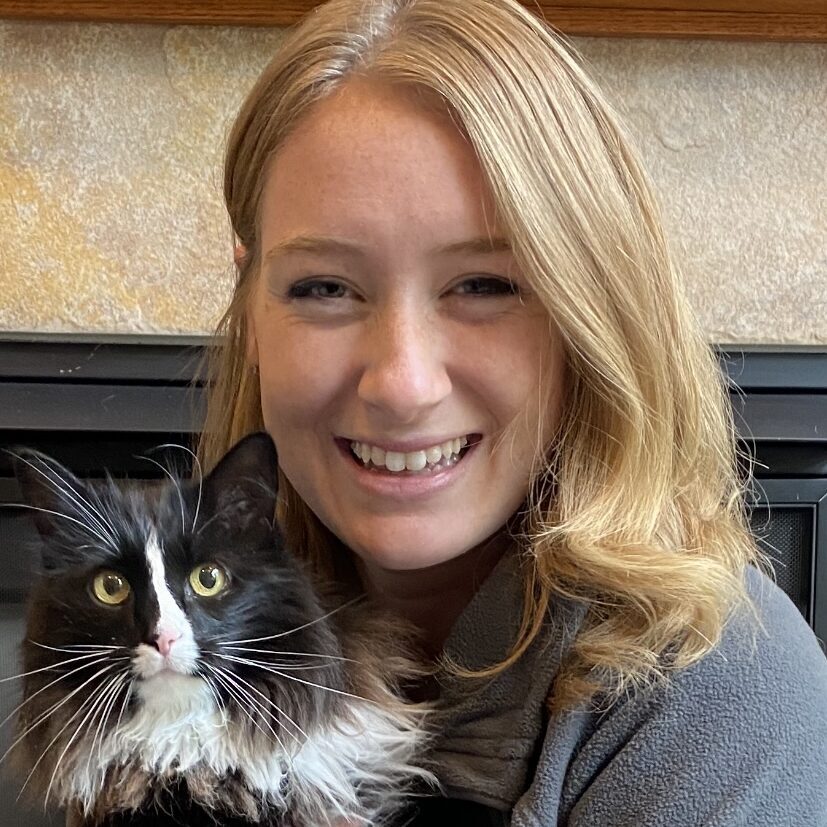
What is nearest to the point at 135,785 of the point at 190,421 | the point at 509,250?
the point at 509,250

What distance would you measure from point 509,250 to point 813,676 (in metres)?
0.49

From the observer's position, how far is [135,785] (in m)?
0.82

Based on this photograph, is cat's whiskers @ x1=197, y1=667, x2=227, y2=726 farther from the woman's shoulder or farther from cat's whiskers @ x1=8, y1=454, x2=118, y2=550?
the woman's shoulder

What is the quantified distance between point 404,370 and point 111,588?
1.07 ft

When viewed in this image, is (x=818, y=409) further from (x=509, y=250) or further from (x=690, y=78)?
(x=509, y=250)

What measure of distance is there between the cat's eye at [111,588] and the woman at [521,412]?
26cm

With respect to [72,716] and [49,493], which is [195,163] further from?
Result: [72,716]

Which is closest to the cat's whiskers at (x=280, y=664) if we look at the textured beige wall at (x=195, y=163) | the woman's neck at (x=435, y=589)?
the woman's neck at (x=435, y=589)

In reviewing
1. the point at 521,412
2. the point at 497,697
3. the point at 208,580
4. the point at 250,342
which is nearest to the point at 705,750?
the point at 497,697

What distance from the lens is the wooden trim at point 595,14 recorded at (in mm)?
1601

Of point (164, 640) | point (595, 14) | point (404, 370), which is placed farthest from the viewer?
point (595, 14)

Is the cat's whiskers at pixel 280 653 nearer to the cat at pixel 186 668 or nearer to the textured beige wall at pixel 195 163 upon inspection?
the cat at pixel 186 668

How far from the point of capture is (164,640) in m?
0.74

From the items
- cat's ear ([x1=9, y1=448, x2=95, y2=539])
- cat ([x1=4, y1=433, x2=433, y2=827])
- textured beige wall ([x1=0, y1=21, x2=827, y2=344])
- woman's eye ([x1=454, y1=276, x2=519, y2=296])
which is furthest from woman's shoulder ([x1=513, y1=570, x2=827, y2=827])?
textured beige wall ([x1=0, y1=21, x2=827, y2=344])
